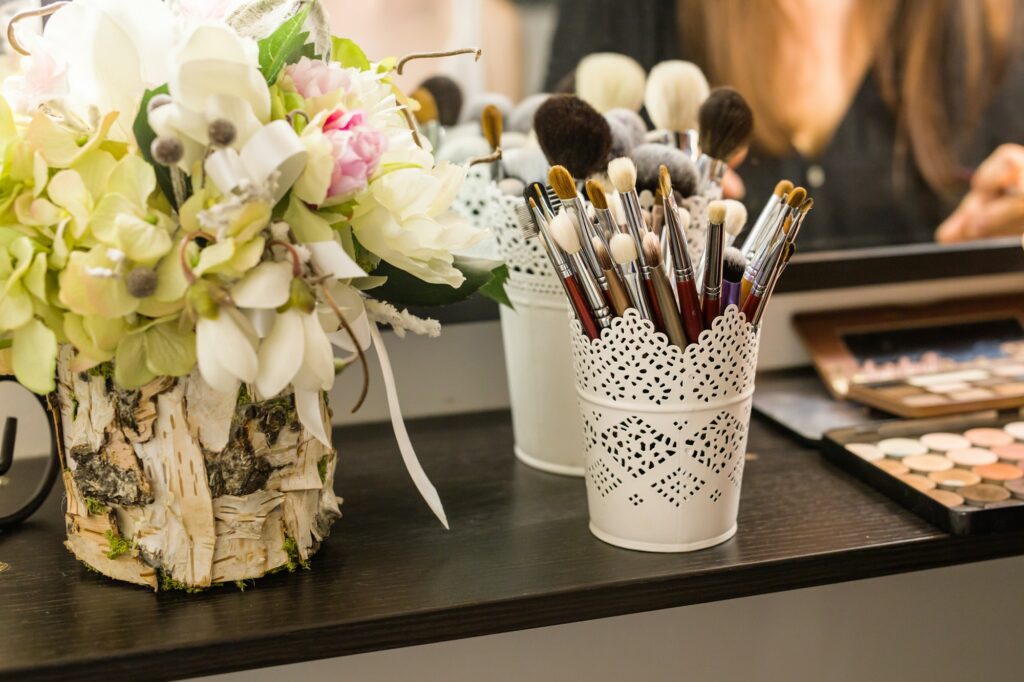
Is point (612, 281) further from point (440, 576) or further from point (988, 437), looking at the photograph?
point (988, 437)

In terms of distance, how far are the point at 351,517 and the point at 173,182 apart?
250mm

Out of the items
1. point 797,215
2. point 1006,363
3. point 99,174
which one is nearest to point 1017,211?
point 1006,363

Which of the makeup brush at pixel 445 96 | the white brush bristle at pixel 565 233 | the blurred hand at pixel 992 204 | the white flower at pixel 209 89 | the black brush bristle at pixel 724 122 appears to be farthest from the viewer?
the blurred hand at pixel 992 204

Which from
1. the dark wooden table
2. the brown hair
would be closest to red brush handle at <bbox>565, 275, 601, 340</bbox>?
the dark wooden table

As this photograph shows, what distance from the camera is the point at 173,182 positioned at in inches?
18.2

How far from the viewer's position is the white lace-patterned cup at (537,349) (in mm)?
653

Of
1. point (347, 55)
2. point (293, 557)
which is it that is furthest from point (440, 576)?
point (347, 55)

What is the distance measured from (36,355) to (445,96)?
37cm

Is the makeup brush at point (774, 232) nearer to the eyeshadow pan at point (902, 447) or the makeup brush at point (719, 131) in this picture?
the makeup brush at point (719, 131)

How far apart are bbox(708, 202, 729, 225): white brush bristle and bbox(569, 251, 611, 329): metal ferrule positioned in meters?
0.07

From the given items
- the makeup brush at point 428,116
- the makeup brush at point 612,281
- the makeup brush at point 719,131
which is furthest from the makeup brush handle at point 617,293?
the makeup brush at point 428,116

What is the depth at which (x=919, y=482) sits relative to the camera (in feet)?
2.04

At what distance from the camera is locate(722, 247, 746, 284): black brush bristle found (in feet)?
1.79

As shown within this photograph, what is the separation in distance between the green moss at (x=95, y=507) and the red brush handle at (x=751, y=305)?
35cm
